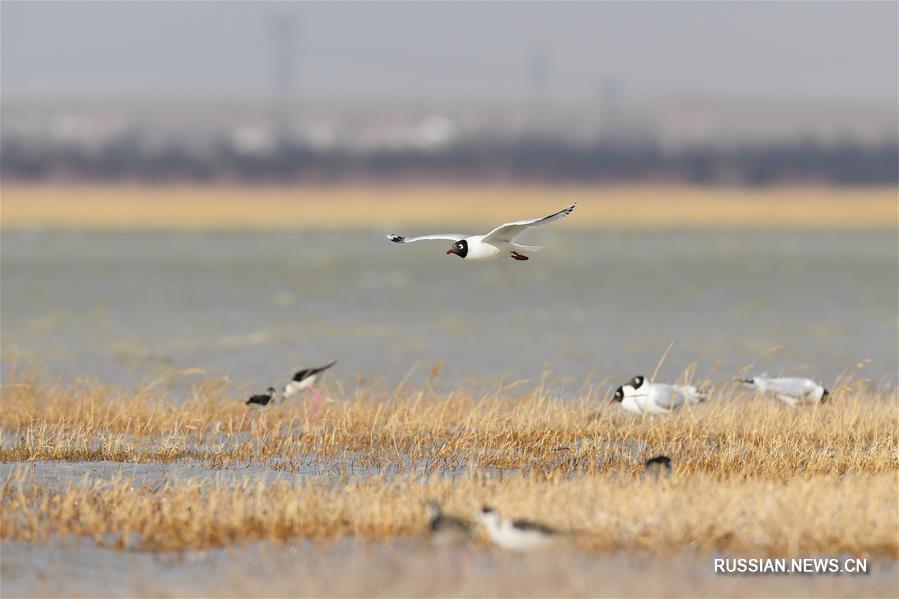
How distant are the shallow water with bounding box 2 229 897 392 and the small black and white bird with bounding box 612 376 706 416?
5181 millimetres

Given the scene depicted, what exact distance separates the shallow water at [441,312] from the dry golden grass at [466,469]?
11.4 ft

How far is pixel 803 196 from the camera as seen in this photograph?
92062 millimetres

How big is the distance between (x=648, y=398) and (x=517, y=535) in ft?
20.0

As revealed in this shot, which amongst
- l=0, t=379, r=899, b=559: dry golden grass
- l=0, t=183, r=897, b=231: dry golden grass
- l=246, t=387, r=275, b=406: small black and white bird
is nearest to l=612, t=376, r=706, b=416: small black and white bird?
l=0, t=379, r=899, b=559: dry golden grass

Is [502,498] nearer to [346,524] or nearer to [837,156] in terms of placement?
[346,524]

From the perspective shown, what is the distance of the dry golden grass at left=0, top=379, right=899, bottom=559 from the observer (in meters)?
10.2

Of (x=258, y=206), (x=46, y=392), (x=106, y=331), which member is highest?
(x=46, y=392)

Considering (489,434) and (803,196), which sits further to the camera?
(803,196)

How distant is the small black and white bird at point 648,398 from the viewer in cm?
1532

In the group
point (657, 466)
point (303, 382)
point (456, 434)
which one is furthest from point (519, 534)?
point (303, 382)

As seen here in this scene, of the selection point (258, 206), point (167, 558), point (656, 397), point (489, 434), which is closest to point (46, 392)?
point (489, 434)

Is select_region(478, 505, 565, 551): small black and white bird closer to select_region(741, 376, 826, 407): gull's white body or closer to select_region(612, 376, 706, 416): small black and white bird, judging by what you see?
select_region(612, 376, 706, 416): small black and white bird

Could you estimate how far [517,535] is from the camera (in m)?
9.48

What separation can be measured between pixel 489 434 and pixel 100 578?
5.56 m
